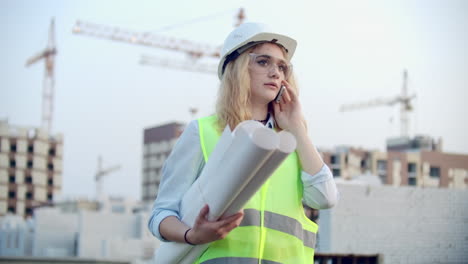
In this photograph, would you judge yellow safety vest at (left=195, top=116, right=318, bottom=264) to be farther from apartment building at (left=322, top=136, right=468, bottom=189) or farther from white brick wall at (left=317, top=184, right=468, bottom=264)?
apartment building at (left=322, top=136, right=468, bottom=189)

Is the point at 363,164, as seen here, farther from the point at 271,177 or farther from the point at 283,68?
the point at 271,177

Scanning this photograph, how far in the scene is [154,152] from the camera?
124m

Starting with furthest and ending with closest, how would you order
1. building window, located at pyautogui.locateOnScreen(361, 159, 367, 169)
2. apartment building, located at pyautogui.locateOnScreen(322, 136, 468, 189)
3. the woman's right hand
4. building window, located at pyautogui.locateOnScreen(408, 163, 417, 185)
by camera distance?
building window, located at pyautogui.locateOnScreen(361, 159, 367, 169), apartment building, located at pyautogui.locateOnScreen(322, 136, 468, 189), building window, located at pyautogui.locateOnScreen(408, 163, 417, 185), the woman's right hand

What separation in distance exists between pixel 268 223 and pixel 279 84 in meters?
0.56

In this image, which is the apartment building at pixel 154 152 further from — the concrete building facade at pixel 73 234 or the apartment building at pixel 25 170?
the concrete building facade at pixel 73 234

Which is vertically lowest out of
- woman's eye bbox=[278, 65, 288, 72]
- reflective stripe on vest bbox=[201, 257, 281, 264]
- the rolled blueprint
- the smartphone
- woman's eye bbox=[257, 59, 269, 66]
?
reflective stripe on vest bbox=[201, 257, 281, 264]

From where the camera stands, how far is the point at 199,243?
8.15 feet

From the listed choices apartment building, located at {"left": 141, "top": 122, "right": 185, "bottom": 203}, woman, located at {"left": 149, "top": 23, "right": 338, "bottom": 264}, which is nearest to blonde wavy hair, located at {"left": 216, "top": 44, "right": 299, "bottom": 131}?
woman, located at {"left": 149, "top": 23, "right": 338, "bottom": 264}

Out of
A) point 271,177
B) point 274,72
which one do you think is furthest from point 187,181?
point 274,72

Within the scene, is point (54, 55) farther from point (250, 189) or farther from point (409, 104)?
point (250, 189)

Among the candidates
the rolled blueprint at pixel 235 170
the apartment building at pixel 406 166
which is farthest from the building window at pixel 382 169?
the rolled blueprint at pixel 235 170

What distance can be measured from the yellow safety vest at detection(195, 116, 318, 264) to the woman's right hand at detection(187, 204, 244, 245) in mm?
185

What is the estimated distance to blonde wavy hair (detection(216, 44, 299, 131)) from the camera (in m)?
2.83

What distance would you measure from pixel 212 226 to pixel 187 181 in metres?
0.42
